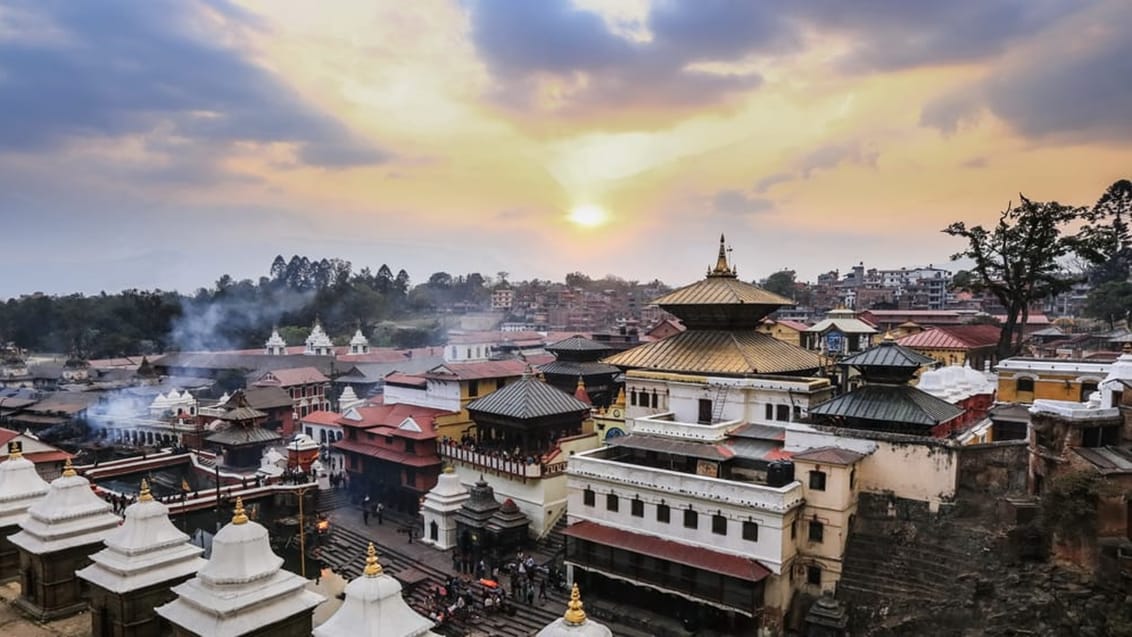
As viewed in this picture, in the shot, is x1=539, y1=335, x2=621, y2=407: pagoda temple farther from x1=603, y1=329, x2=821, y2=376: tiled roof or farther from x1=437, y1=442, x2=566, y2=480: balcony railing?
x1=437, y1=442, x2=566, y2=480: balcony railing

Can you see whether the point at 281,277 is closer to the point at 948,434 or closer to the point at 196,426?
the point at 196,426

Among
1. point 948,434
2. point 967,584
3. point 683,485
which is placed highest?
point 948,434

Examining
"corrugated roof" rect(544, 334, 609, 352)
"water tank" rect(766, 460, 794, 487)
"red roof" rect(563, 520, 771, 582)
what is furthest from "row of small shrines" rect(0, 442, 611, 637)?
"corrugated roof" rect(544, 334, 609, 352)

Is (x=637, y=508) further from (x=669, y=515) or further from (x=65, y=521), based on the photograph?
(x=65, y=521)

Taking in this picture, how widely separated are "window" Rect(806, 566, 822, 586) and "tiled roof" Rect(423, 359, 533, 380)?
769 inches

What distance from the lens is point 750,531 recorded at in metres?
20.0

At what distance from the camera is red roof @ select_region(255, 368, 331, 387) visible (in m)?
54.5

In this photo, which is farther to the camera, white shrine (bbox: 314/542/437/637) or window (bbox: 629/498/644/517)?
window (bbox: 629/498/644/517)

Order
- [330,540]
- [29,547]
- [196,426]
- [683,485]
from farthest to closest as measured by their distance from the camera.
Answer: [196,426] → [330,540] → [683,485] → [29,547]

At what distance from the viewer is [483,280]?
174 m

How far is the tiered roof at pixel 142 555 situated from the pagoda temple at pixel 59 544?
2.46 feet

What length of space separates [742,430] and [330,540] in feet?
61.7

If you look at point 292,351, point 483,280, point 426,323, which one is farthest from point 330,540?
point 483,280

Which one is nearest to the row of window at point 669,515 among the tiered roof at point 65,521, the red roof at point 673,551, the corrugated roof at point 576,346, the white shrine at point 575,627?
the red roof at point 673,551
